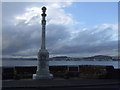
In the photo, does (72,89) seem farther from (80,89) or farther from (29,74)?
(29,74)

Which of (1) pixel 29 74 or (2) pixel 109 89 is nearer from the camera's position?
(2) pixel 109 89

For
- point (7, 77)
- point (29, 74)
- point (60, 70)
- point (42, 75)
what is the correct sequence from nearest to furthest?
point (42, 75) < point (7, 77) < point (29, 74) < point (60, 70)

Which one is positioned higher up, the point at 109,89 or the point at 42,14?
the point at 42,14

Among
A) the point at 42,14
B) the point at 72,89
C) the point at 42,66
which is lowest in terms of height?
the point at 72,89

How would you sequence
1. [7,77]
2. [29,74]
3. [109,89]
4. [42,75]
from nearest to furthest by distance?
[109,89] < [42,75] < [7,77] < [29,74]

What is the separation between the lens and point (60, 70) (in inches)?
1134

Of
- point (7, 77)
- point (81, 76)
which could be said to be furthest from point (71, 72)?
point (7, 77)

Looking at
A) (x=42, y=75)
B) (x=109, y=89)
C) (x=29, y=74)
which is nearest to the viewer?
(x=109, y=89)

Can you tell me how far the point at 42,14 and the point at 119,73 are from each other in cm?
1002

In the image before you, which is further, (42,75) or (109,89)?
(42,75)

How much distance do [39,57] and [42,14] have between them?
4.14 m

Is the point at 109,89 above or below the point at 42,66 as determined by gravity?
below

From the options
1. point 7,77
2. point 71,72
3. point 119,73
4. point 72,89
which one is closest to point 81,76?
point 71,72

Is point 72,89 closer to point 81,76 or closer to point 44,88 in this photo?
point 44,88
